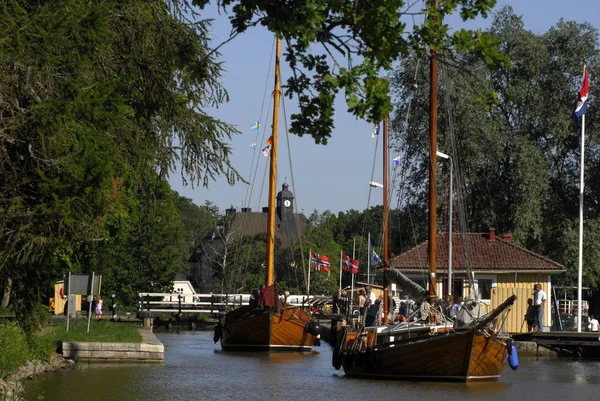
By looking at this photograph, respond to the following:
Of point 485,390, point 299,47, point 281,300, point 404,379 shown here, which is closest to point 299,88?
point 299,47

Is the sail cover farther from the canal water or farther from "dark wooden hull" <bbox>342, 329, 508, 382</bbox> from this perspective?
"dark wooden hull" <bbox>342, 329, 508, 382</bbox>

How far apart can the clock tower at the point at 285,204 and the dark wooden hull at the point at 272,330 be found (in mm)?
129448

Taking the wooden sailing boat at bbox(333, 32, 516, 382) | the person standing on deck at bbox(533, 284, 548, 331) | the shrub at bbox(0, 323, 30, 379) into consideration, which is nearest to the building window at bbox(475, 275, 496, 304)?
the person standing on deck at bbox(533, 284, 548, 331)

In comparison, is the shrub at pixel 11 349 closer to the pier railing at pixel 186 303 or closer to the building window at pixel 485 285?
the building window at pixel 485 285

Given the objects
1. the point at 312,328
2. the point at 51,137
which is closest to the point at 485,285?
the point at 312,328

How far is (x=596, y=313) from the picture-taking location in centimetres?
6469

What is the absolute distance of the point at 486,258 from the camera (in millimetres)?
47062

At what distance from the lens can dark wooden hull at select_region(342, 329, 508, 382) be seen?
24.2 m

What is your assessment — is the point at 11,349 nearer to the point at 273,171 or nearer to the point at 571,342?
the point at 273,171

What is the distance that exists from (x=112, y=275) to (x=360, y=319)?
36650 millimetres

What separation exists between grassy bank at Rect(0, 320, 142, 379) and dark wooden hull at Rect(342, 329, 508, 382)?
650cm

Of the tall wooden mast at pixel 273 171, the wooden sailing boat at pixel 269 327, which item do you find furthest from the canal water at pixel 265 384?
the tall wooden mast at pixel 273 171

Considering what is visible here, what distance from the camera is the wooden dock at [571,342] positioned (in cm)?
3716

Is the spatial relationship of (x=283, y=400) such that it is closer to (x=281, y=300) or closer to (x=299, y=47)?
(x=299, y=47)
